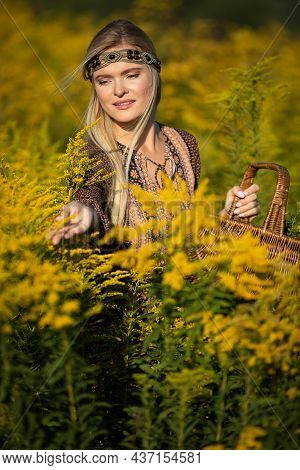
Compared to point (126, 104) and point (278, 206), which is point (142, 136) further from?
point (278, 206)

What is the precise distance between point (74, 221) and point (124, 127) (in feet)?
2.58

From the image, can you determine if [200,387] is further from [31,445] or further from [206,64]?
[206,64]

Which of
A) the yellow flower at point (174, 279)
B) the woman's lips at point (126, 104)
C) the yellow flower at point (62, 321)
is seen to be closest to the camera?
the yellow flower at point (62, 321)

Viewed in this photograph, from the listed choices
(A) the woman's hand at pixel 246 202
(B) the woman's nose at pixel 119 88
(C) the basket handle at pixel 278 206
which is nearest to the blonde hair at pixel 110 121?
(B) the woman's nose at pixel 119 88

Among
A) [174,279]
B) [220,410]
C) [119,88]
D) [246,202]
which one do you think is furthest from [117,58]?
[220,410]

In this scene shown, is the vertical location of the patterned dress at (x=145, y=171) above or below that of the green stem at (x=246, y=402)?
above

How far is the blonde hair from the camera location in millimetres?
2359

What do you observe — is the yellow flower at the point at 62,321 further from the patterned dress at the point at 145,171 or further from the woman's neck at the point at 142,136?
the woman's neck at the point at 142,136

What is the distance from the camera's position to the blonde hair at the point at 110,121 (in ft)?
7.74

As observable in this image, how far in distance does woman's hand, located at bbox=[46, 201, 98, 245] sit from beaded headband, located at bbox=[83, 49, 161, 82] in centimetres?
64

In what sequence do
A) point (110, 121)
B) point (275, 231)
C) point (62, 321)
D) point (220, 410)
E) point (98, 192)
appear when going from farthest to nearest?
point (110, 121) < point (98, 192) < point (275, 231) < point (220, 410) < point (62, 321)

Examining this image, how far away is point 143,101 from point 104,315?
0.88 metres

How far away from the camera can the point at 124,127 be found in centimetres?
255
